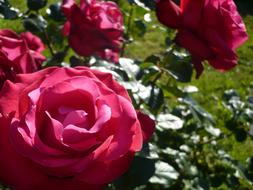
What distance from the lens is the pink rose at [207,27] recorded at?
1.01 m

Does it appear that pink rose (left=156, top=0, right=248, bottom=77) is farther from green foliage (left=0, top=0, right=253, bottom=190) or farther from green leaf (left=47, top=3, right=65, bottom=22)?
green leaf (left=47, top=3, right=65, bottom=22)

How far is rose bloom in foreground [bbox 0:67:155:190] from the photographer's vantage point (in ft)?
2.06

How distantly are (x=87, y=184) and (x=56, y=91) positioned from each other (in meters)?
0.13

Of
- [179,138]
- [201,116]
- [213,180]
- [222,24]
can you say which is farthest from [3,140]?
[213,180]

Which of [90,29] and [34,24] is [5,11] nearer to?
[90,29]

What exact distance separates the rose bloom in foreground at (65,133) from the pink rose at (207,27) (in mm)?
381

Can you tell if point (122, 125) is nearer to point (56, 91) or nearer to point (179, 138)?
point (56, 91)

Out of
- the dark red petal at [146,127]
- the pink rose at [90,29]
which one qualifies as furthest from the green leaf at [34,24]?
the dark red petal at [146,127]

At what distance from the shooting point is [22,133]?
2.03 feet

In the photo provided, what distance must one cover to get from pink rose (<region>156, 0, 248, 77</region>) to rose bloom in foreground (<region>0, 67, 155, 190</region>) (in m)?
0.38

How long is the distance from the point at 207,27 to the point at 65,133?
1.59 feet

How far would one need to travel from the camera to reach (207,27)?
3.35ft

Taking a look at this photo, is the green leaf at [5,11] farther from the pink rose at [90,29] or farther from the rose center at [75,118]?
the rose center at [75,118]

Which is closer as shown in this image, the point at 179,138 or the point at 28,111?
the point at 28,111
